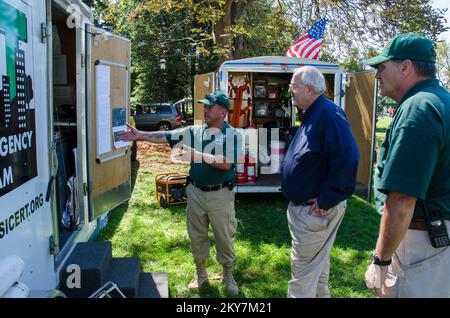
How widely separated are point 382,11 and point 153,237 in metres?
8.94

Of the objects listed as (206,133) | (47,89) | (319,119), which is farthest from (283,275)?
(47,89)

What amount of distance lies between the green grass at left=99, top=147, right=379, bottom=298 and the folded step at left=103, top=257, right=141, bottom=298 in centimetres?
50

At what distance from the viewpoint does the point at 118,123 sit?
16.5 feet

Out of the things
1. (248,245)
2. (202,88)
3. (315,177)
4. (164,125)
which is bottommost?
(248,245)

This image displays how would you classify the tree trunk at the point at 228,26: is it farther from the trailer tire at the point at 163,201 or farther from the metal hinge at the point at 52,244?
the metal hinge at the point at 52,244

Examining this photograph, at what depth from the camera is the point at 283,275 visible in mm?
4902

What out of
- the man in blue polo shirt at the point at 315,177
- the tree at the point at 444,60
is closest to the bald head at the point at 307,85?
the man in blue polo shirt at the point at 315,177

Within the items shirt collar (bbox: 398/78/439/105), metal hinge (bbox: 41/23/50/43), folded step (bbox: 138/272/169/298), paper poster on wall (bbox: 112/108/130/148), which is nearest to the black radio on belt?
shirt collar (bbox: 398/78/439/105)

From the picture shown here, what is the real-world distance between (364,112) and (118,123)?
4.13m

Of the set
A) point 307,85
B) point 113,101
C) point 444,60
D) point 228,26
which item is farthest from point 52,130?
point 444,60

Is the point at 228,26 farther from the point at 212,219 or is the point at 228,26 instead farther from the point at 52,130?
the point at 52,130

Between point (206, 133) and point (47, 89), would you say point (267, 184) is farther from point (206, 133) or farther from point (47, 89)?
point (47, 89)

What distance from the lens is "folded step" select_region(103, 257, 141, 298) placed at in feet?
12.2
